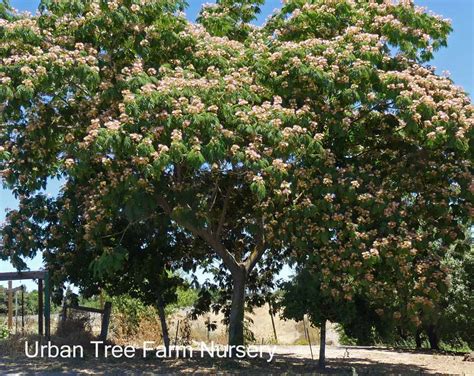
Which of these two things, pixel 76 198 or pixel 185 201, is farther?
pixel 76 198

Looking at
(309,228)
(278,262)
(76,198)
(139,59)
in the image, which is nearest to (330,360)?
(278,262)

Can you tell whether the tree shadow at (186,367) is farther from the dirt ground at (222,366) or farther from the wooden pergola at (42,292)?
the wooden pergola at (42,292)

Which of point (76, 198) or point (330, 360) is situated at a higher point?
point (76, 198)

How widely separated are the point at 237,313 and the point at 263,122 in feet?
17.2

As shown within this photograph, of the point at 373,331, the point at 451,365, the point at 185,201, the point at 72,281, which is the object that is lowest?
the point at 451,365

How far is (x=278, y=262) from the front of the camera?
16062mm

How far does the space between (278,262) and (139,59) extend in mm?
6858

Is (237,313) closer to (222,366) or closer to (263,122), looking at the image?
(222,366)

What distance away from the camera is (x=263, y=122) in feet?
33.1

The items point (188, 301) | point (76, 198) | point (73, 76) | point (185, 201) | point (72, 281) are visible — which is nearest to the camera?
point (73, 76)

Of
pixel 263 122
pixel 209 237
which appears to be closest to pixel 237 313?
pixel 209 237

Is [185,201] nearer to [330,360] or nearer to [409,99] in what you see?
[409,99]

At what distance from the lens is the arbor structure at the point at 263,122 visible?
9.91 meters

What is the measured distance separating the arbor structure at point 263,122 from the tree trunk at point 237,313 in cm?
217
